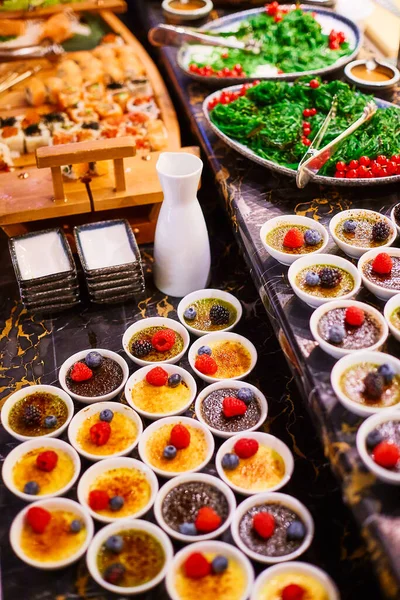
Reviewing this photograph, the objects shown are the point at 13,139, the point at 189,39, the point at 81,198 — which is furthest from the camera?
the point at 189,39

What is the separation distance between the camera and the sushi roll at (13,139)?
12.8ft

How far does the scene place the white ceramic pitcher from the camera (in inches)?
117

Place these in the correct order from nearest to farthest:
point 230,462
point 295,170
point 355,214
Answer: point 230,462 < point 355,214 < point 295,170

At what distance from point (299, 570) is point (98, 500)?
0.75 m

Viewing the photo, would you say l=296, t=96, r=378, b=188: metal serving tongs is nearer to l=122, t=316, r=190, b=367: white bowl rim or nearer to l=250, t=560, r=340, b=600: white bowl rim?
l=122, t=316, r=190, b=367: white bowl rim

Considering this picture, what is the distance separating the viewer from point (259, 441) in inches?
96.8

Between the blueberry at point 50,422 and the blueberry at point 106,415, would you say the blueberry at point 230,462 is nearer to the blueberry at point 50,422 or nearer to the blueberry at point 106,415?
the blueberry at point 106,415

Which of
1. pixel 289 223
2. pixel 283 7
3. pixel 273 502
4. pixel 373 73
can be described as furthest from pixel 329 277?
pixel 283 7

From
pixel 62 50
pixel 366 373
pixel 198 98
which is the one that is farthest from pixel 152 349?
pixel 62 50

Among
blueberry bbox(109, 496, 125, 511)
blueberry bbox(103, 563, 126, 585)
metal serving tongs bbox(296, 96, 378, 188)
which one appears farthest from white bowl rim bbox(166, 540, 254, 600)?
metal serving tongs bbox(296, 96, 378, 188)

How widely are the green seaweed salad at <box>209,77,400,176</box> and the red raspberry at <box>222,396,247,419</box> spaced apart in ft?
4.40

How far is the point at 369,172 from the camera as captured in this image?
3.08 m

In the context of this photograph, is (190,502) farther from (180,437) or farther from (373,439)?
(373,439)

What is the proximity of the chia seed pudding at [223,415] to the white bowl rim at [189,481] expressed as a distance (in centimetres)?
27
